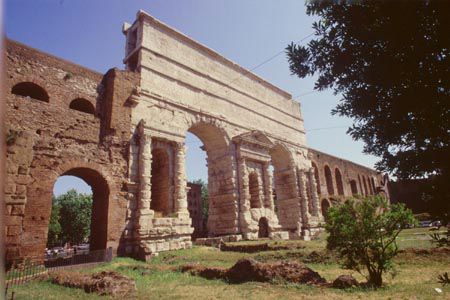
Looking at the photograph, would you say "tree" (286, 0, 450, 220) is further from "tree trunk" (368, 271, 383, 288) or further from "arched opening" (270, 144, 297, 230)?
"arched opening" (270, 144, 297, 230)

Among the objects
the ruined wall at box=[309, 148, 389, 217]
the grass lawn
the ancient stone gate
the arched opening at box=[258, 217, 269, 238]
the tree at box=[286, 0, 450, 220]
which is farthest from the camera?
the ruined wall at box=[309, 148, 389, 217]

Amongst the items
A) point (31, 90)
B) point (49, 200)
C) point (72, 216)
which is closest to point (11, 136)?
point (49, 200)

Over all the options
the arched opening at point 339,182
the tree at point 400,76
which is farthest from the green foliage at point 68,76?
the arched opening at point 339,182

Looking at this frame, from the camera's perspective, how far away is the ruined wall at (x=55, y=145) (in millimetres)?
9297

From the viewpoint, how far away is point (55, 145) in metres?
10.7

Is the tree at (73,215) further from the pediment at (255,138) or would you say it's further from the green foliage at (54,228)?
the pediment at (255,138)

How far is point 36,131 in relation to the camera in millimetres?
10336

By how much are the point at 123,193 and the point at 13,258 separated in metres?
4.30

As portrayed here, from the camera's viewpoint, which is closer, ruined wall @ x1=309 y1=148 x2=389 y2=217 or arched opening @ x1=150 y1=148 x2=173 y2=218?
arched opening @ x1=150 y1=148 x2=173 y2=218

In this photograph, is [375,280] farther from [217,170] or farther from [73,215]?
[73,215]

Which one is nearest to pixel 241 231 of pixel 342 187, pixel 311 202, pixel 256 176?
pixel 256 176

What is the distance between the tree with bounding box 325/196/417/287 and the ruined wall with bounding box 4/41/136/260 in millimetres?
8684

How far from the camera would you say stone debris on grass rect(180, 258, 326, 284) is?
277 inches

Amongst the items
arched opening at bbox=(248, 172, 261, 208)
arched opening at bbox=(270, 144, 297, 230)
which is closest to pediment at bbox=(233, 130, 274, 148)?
arched opening at bbox=(248, 172, 261, 208)
